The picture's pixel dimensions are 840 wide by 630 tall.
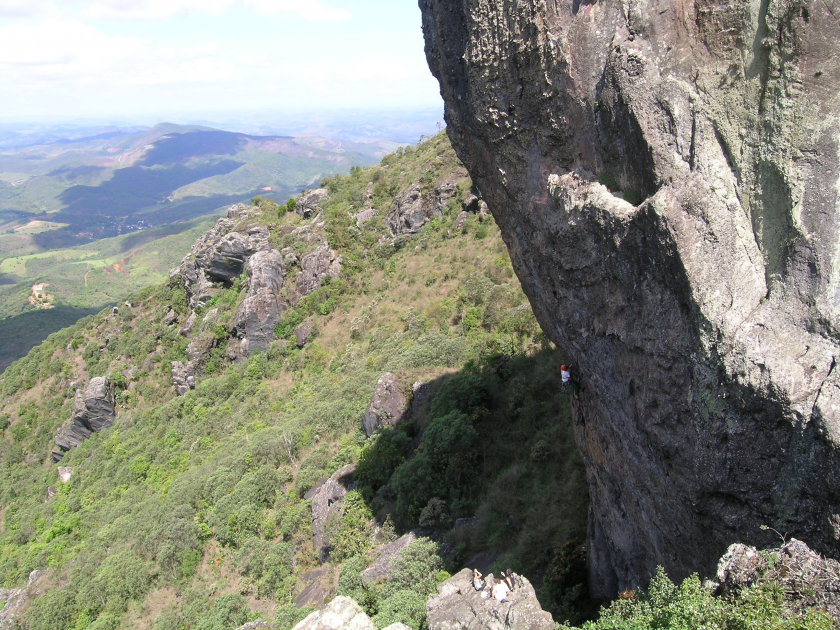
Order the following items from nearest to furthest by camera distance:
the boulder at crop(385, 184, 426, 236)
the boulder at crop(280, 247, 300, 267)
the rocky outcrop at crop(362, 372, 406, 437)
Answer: the rocky outcrop at crop(362, 372, 406, 437), the boulder at crop(280, 247, 300, 267), the boulder at crop(385, 184, 426, 236)

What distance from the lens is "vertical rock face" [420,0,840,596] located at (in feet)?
17.9

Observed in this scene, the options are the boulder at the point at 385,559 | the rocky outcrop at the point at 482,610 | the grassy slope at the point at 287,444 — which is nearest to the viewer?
the rocky outcrop at the point at 482,610

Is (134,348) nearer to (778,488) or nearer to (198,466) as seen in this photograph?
(198,466)

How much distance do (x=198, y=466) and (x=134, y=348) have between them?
20530mm

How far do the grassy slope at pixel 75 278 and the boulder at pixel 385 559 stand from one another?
90.5 meters

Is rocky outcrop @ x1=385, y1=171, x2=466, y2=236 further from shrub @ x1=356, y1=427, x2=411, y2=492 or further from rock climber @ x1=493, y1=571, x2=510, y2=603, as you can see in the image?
rock climber @ x1=493, y1=571, x2=510, y2=603

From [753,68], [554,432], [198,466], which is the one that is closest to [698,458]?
[753,68]

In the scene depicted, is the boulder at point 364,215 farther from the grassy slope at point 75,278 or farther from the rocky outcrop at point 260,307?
the grassy slope at point 75,278

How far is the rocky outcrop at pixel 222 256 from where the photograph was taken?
134 ft

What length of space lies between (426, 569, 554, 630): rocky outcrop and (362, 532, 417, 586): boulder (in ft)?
11.9

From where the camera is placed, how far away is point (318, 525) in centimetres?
1834

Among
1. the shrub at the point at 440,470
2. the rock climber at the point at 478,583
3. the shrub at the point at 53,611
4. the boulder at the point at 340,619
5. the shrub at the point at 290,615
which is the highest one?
the boulder at the point at 340,619

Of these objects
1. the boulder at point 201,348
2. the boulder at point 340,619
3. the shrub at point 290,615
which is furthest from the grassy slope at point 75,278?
the boulder at point 340,619

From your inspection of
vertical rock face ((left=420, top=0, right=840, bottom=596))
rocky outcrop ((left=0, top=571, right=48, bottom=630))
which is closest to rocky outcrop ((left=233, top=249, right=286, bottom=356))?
rocky outcrop ((left=0, top=571, right=48, bottom=630))
